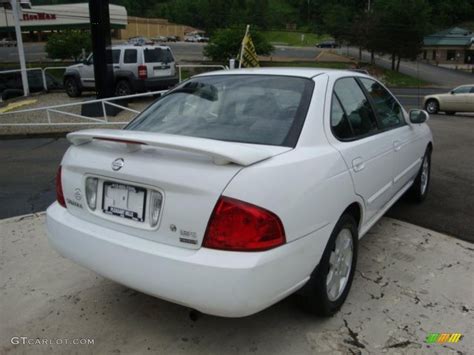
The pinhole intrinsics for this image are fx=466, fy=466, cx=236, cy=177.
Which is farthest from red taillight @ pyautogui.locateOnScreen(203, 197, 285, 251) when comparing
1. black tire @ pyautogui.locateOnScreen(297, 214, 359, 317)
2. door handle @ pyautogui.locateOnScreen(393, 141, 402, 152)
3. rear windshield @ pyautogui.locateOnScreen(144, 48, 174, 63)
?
rear windshield @ pyautogui.locateOnScreen(144, 48, 174, 63)

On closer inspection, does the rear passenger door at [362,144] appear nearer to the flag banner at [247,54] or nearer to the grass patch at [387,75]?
the flag banner at [247,54]

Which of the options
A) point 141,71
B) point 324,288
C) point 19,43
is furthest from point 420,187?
point 19,43

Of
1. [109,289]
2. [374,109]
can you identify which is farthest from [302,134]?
[109,289]

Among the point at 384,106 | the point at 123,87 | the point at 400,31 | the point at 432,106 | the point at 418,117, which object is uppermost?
the point at 400,31

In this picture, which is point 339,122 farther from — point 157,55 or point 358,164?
point 157,55

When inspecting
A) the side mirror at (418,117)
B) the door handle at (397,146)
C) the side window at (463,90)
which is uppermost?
the side mirror at (418,117)

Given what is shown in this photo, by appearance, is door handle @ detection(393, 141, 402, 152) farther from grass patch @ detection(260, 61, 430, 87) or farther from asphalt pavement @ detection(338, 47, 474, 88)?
asphalt pavement @ detection(338, 47, 474, 88)

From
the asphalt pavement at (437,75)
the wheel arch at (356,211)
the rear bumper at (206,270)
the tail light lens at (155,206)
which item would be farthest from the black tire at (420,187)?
the asphalt pavement at (437,75)

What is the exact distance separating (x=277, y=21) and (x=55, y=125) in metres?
124

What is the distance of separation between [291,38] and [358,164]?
107466mm

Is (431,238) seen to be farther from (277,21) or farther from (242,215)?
(277,21)

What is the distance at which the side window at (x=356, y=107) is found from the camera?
135 inches

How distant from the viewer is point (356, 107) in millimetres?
3643

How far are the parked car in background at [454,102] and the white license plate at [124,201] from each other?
20.2 m
